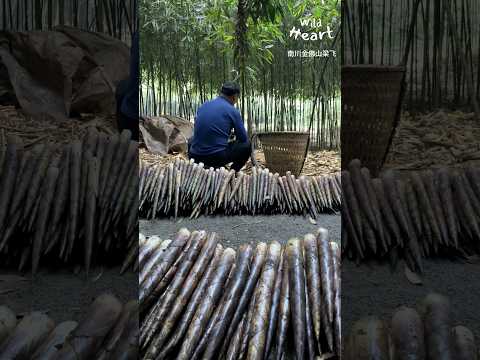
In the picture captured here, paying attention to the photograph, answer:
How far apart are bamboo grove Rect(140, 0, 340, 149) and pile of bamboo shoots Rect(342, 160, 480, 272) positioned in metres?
0.13

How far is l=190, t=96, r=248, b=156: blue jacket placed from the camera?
0.73m

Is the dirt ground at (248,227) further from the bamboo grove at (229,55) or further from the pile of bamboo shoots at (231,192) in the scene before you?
the bamboo grove at (229,55)

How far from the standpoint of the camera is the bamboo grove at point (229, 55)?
60 centimetres

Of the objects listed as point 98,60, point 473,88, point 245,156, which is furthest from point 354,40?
point 245,156

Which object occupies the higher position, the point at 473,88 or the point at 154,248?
the point at 473,88

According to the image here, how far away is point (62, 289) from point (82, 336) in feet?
0.89

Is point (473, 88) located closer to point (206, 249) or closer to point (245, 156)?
point (206, 249)

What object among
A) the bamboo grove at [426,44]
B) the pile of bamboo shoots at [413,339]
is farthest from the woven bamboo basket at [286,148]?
the pile of bamboo shoots at [413,339]

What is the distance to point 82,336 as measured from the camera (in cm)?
31

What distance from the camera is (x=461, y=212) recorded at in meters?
0.60

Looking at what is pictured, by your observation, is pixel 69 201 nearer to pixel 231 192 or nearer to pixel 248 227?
pixel 248 227

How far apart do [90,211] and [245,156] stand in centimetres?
62

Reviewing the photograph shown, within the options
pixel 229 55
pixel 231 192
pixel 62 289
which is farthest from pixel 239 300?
pixel 231 192

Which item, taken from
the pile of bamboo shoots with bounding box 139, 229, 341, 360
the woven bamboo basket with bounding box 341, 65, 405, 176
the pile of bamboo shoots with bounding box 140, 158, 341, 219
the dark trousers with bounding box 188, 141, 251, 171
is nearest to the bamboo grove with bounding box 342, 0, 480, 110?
the woven bamboo basket with bounding box 341, 65, 405, 176
